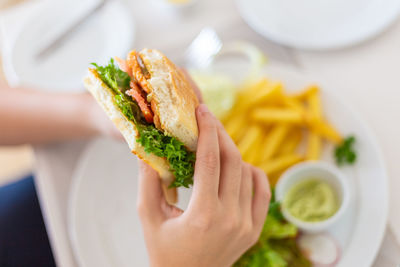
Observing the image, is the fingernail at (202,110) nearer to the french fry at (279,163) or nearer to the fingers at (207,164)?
the fingers at (207,164)

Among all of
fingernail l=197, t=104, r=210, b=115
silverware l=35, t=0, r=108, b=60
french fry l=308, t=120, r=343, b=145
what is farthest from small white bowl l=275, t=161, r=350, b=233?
silverware l=35, t=0, r=108, b=60

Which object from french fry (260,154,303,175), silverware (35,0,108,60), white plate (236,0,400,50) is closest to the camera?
french fry (260,154,303,175)

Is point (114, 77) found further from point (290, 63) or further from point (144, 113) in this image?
point (290, 63)

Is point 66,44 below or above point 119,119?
above

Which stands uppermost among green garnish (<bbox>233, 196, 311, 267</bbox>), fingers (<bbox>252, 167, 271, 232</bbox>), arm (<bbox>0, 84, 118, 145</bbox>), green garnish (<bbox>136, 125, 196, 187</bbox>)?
arm (<bbox>0, 84, 118, 145</bbox>)

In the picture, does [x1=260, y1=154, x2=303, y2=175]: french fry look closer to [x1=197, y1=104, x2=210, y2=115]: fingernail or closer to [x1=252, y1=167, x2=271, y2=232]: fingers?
[x1=252, y1=167, x2=271, y2=232]: fingers

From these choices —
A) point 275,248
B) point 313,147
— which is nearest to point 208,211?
point 275,248
